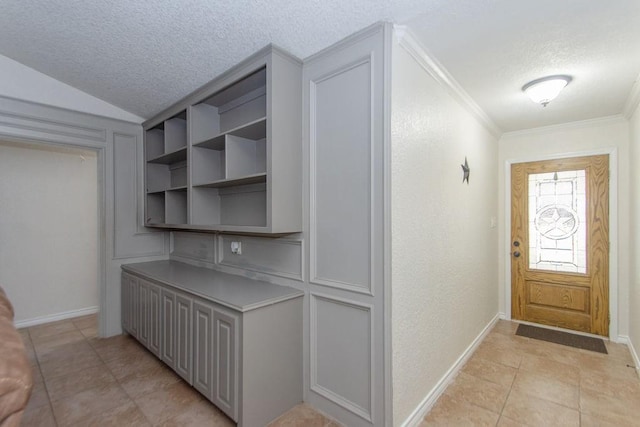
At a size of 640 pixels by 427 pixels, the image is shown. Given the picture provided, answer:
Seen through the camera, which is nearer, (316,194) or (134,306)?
(316,194)

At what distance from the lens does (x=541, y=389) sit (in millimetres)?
2355

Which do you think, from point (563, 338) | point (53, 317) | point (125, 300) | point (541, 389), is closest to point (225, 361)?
point (125, 300)

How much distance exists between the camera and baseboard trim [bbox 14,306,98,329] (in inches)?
141

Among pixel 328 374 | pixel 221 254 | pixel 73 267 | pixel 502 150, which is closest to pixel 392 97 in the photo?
pixel 328 374

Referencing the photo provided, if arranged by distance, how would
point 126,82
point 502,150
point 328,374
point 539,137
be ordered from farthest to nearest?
1. point 502,150
2. point 539,137
3. point 126,82
4. point 328,374

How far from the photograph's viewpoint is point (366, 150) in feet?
5.96

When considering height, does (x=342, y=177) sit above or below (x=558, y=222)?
above

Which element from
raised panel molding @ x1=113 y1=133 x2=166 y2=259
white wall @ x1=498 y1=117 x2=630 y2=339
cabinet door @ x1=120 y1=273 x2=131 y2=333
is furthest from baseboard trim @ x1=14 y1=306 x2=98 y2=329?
white wall @ x1=498 y1=117 x2=630 y2=339

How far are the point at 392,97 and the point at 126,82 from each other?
2421 millimetres

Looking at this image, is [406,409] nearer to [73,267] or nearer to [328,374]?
[328,374]

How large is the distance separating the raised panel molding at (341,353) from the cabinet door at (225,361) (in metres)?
0.52

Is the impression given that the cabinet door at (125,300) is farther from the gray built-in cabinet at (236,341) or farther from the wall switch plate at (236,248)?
the wall switch plate at (236,248)

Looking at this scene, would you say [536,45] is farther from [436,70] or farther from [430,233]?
[430,233]

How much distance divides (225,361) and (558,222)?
377cm
